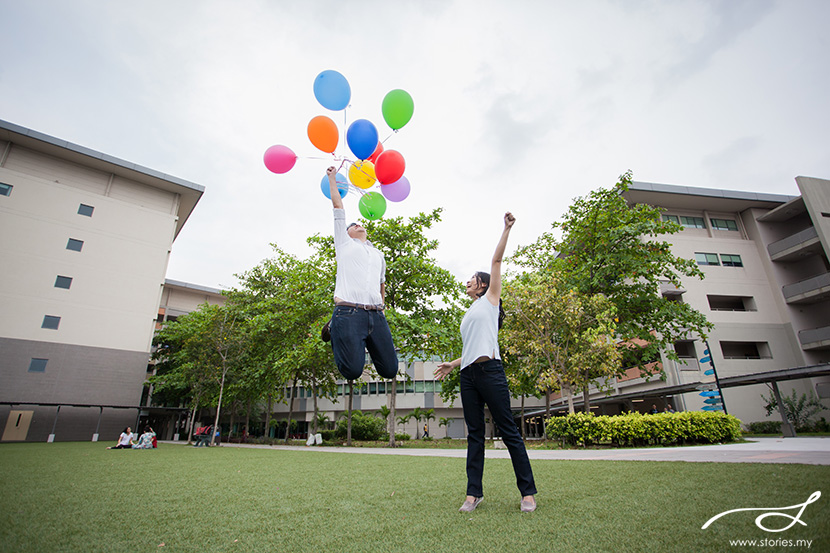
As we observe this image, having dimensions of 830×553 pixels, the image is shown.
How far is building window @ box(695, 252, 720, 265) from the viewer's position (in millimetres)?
28172

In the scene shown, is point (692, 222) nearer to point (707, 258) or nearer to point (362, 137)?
point (707, 258)

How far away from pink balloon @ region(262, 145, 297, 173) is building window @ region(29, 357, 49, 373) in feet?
103

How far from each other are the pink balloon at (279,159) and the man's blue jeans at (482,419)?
15.1ft

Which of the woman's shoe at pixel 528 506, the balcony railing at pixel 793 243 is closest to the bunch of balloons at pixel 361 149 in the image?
the woman's shoe at pixel 528 506

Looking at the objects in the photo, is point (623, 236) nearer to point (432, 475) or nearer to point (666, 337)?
point (666, 337)

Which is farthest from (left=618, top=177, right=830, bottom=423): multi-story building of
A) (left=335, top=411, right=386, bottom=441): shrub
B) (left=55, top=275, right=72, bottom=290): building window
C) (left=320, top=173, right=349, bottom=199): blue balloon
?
(left=55, top=275, right=72, bottom=290): building window

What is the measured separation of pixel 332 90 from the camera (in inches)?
240

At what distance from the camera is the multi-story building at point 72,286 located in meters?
26.1

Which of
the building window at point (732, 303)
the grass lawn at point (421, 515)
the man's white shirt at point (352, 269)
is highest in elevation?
the building window at point (732, 303)

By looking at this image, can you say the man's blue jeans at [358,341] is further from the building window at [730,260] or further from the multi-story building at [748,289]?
the building window at [730,260]

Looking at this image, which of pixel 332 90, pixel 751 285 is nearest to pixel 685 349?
pixel 751 285

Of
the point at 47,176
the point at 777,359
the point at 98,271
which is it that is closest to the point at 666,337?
the point at 777,359

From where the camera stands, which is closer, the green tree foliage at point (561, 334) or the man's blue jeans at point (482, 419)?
the man's blue jeans at point (482, 419)

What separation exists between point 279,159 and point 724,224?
3545 centimetres
